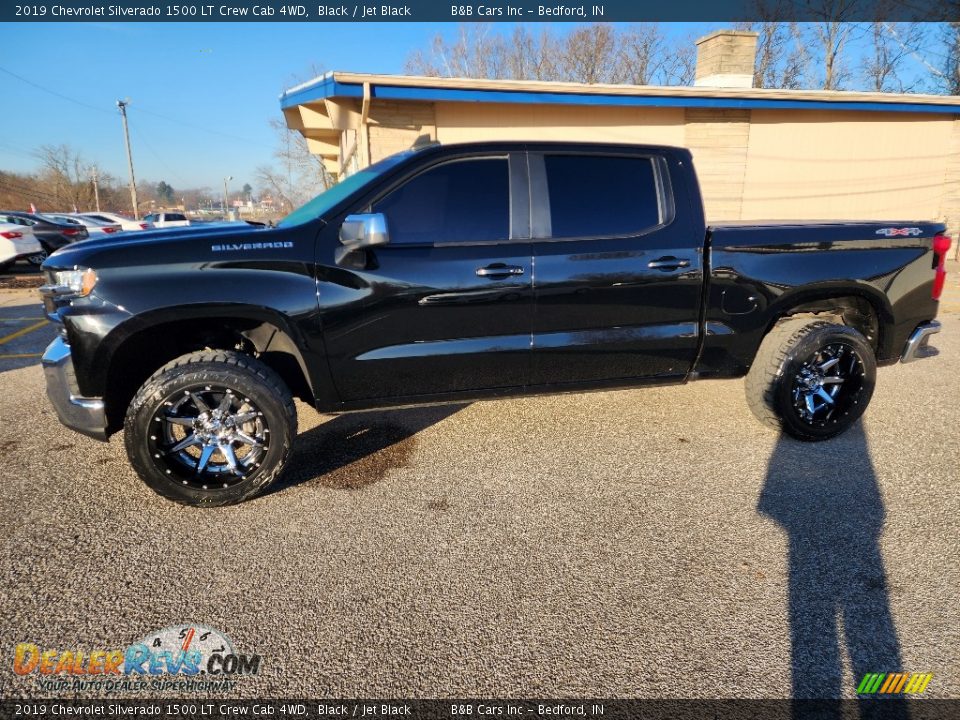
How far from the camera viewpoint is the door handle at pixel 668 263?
3496 mm

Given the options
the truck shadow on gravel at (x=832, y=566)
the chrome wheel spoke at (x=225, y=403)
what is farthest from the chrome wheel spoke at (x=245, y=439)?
the truck shadow on gravel at (x=832, y=566)

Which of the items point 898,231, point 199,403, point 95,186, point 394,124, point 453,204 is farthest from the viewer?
point 95,186

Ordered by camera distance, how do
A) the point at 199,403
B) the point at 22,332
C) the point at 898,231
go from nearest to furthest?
the point at 199,403
the point at 898,231
the point at 22,332

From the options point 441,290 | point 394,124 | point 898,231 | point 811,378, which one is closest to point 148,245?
point 441,290

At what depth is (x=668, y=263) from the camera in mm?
3516

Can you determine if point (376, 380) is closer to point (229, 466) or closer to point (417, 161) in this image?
point (229, 466)

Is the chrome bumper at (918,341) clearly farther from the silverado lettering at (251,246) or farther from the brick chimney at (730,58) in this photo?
the brick chimney at (730,58)

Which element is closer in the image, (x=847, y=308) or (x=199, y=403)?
(x=199, y=403)

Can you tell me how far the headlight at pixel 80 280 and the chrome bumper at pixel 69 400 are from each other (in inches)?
13.3

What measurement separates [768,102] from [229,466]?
41.3 ft

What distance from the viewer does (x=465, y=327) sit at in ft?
10.8

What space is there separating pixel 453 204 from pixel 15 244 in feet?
48.6

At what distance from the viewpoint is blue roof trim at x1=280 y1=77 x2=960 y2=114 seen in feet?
32.5

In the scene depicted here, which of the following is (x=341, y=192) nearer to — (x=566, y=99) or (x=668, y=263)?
(x=668, y=263)
